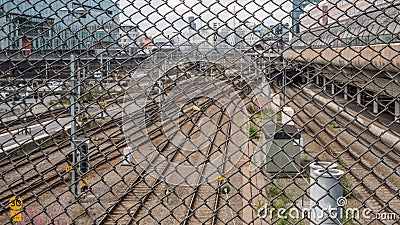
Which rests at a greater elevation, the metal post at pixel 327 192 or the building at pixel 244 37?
the building at pixel 244 37

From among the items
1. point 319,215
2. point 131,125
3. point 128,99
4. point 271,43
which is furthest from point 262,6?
point 319,215

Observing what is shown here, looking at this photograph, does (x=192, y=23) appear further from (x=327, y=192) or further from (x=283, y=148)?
(x=327, y=192)

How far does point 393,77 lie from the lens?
158 cm

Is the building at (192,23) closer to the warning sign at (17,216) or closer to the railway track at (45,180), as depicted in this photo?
the railway track at (45,180)

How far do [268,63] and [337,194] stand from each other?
0.69 meters

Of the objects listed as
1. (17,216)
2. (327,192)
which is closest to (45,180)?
(17,216)

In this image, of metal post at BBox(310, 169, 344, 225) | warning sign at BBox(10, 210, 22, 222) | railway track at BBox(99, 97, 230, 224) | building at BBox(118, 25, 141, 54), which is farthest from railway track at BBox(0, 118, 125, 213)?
metal post at BBox(310, 169, 344, 225)

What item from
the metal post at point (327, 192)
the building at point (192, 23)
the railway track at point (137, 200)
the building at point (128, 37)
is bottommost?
the railway track at point (137, 200)

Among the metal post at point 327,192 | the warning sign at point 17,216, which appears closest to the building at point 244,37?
the metal post at point 327,192

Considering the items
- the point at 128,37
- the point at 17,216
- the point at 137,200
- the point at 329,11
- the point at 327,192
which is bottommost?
the point at 17,216

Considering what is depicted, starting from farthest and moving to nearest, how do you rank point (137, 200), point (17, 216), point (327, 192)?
point (17, 216), point (137, 200), point (327, 192)

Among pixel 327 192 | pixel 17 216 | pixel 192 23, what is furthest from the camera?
pixel 17 216

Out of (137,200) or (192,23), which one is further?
(137,200)

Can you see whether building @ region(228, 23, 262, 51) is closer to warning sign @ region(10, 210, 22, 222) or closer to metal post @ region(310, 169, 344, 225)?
metal post @ region(310, 169, 344, 225)
